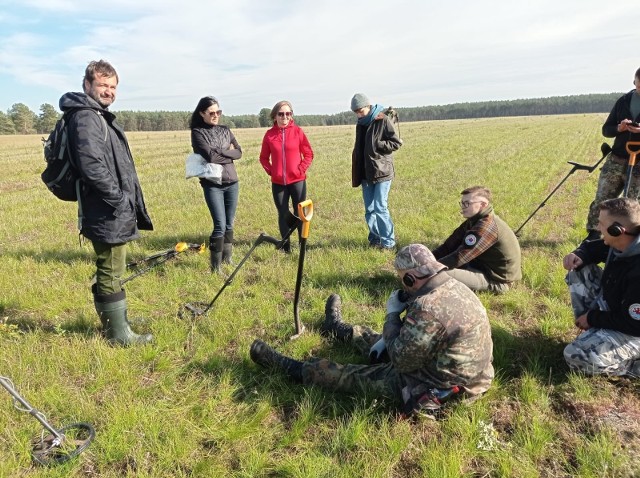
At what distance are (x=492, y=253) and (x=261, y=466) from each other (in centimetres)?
332

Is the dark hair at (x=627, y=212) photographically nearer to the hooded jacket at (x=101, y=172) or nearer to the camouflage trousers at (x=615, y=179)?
the camouflage trousers at (x=615, y=179)

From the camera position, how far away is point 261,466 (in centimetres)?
264

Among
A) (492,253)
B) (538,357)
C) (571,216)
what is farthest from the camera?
(571,216)

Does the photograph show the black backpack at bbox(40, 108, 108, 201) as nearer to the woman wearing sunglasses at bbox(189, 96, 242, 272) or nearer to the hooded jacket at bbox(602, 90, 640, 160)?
the woman wearing sunglasses at bbox(189, 96, 242, 272)

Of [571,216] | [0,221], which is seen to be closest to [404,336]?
[571,216]

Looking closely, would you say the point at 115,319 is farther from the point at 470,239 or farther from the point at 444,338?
the point at 470,239

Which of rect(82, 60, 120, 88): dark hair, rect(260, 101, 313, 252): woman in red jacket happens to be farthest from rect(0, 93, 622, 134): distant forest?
rect(82, 60, 120, 88): dark hair

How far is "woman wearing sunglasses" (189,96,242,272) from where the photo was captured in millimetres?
5750

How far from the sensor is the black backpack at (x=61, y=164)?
11.4 ft

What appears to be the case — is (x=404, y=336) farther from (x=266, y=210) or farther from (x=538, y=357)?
(x=266, y=210)

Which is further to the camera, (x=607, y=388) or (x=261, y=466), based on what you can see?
(x=607, y=388)

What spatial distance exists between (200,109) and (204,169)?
2.70 feet

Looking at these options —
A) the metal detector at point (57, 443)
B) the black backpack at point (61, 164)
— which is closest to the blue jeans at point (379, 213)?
the black backpack at point (61, 164)

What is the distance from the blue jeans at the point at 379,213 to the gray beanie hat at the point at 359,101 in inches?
45.8
